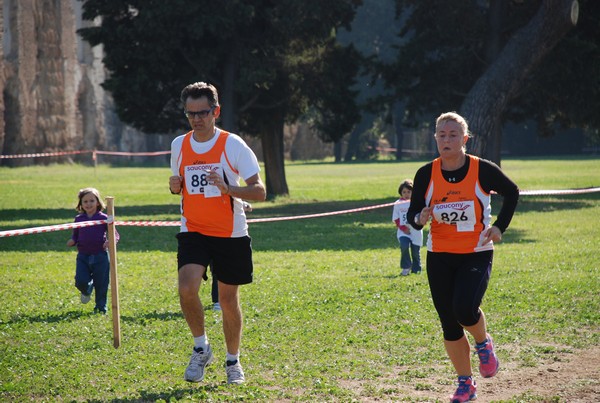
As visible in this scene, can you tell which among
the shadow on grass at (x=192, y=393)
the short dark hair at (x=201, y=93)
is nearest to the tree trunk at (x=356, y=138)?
the short dark hair at (x=201, y=93)

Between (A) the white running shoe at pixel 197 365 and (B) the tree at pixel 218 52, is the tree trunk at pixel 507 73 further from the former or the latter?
(A) the white running shoe at pixel 197 365

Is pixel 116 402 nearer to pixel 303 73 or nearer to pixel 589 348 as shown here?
pixel 589 348

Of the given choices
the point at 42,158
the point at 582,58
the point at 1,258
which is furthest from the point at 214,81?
the point at 42,158

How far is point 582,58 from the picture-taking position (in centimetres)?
3123

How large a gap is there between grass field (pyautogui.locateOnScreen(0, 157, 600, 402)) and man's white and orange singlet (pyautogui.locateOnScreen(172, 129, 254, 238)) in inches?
46.5

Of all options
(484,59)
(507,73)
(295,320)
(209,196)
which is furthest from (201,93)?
(484,59)

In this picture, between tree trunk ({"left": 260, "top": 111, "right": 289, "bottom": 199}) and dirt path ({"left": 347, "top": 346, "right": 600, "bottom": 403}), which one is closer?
dirt path ({"left": 347, "top": 346, "right": 600, "bottom": 403})

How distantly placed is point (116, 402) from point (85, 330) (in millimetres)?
3016

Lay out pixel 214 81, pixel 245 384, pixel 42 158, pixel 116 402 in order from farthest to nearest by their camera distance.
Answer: pixel 42 158, pixel 214 81, pixel 245 384, pixel 116 402

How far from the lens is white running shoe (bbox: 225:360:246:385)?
744cm

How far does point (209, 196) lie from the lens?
732 centimetres

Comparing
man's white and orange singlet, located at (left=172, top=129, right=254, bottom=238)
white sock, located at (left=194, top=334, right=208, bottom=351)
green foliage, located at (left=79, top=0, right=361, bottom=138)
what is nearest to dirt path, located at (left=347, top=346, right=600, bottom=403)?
white sock, located at (left=194, top=334, right=208, bottom=351)

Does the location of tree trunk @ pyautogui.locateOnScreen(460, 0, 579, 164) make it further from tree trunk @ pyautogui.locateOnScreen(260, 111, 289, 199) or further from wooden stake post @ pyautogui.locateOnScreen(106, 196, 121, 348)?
wooden stake post @ pyautogui.locateOnScreen(106, 196, 121, 348)

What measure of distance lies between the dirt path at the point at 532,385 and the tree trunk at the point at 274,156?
2616 centimetres
